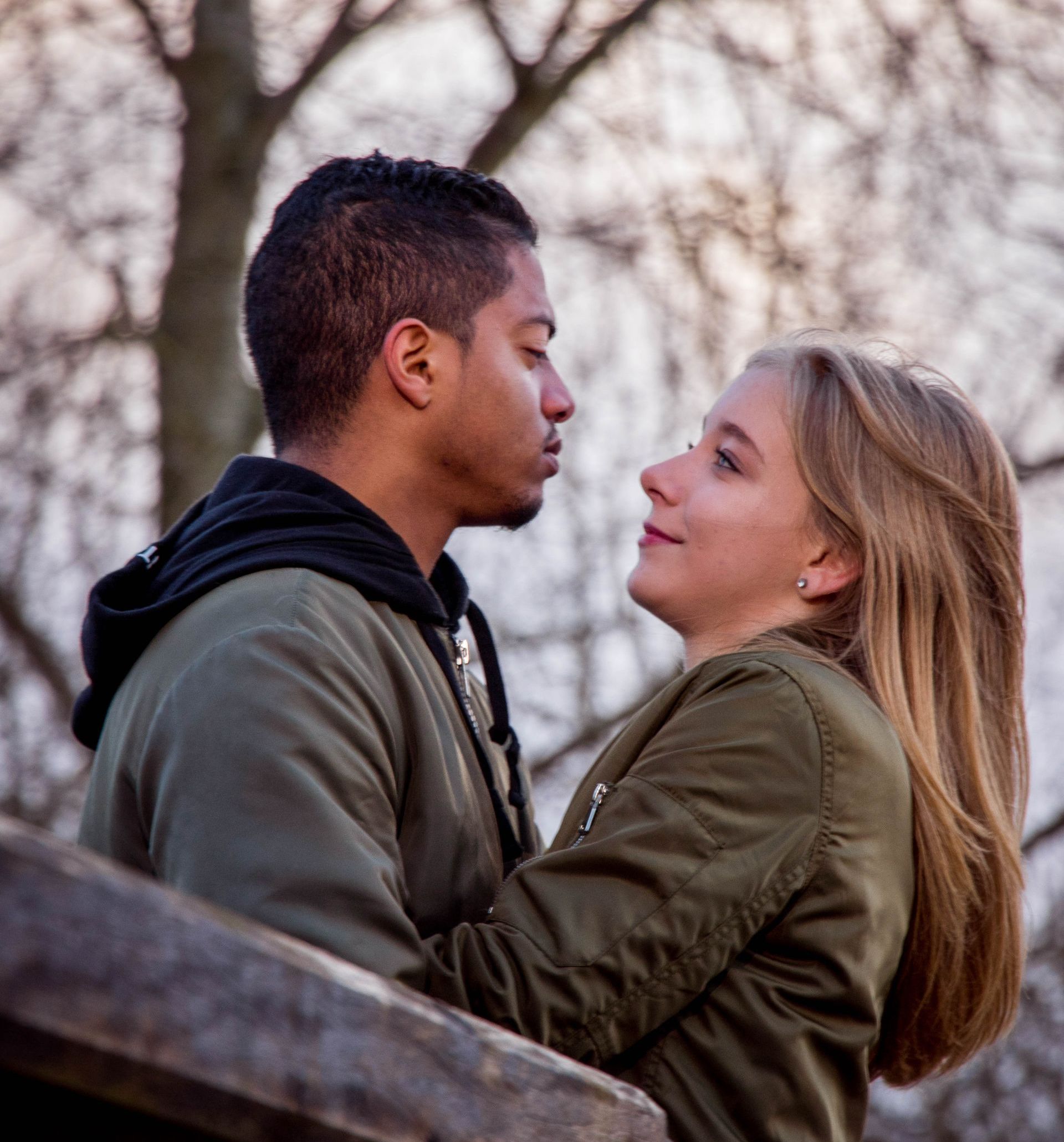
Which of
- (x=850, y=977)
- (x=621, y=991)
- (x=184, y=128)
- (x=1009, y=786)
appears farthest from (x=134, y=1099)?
(x=184, y=128)

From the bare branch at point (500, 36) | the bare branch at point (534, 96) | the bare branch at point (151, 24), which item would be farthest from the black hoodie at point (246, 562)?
the bare branch at point (500, 36)

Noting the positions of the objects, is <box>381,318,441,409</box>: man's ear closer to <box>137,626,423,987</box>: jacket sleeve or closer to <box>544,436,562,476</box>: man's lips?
<box>544,436,562,476</box>: man's lips

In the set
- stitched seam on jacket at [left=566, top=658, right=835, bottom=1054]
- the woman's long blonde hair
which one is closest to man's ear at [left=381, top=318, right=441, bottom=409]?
the woman's long blonde hair

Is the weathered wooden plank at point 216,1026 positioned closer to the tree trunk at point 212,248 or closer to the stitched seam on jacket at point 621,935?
the stitched seam on jacket at point 621,935

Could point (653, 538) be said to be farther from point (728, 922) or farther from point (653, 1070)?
point (653, 1070)

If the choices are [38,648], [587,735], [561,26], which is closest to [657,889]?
[587,735]

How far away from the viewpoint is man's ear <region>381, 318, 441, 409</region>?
2598mm

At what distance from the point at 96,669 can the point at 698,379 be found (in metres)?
6.24

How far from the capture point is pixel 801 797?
207 centimetres

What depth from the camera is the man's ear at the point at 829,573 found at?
8.70 feet

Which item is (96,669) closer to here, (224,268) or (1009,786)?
(1009,786)

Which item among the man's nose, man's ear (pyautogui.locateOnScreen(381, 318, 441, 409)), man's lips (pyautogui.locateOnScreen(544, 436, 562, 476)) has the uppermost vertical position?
man's ear (pyautogui.locateOnScreen(381, 318, 441, 409))

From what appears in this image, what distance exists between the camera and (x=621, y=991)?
1.89 metres

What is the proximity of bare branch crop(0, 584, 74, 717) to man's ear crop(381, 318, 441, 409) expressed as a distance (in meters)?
5.57
